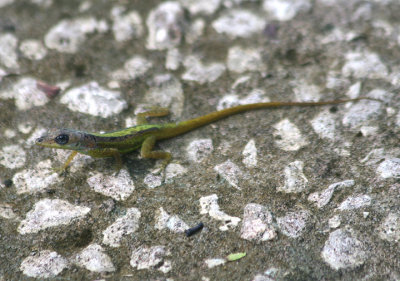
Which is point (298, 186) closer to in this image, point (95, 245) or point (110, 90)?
point (95, 245)

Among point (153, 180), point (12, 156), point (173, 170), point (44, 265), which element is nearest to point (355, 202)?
point (173, 170)

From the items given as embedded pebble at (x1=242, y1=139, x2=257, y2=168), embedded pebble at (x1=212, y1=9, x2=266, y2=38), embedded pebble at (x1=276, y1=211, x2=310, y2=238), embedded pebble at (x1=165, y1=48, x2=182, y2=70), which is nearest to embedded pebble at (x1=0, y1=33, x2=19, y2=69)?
embedded pebble at (x1=165, y1=48, x2=182, y2=70)

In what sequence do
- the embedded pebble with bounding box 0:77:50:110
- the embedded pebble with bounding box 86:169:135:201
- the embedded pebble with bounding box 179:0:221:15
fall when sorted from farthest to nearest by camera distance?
the embedded pebble with bounding box 179:0:221:15
the embedded pebble with bounding box 0:77:50:110
the embedded pebble with bounding box 86:169:135:201

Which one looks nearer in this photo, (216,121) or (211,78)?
(216,121)

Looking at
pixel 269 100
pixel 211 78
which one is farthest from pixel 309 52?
pixel 211 78

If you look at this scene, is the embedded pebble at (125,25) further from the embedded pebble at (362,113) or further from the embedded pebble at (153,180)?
the embedded pebble at (362,113)

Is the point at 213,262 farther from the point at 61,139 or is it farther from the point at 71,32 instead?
the point at 71,32

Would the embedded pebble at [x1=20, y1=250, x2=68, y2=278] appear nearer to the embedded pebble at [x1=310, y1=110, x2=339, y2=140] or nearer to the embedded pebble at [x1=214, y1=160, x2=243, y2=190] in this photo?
the embedded pebble at [x1=214, y1=160, x2=243, y2=190]
